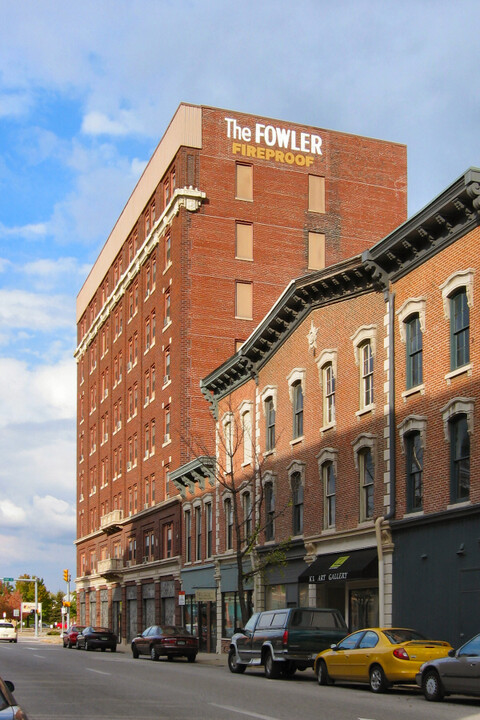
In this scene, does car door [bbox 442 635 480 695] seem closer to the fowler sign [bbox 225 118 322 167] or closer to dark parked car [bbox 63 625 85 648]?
dark parked car [bbox 63 625 85 648]

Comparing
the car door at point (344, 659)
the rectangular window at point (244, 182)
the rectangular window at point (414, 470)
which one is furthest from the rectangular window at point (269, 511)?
the rectangular window at point (244, 182)

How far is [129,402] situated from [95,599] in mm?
19241

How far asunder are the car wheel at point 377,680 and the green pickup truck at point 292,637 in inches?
168

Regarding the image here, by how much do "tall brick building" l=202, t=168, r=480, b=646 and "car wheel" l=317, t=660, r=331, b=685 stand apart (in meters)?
4.08

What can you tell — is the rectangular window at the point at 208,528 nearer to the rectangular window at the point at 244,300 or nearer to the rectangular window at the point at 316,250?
the rectangular window at the point at 244,300

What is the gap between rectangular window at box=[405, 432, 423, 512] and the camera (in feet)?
94.3

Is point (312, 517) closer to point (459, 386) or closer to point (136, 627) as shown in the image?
point (459, 386)

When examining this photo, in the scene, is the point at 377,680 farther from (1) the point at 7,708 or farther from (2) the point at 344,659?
(1) the point at 7,708

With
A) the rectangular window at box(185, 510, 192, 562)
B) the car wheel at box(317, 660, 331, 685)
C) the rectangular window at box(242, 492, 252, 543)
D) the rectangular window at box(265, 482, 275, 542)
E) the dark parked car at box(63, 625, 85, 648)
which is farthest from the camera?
the dark parked car at box(63, 625, 85, 648)

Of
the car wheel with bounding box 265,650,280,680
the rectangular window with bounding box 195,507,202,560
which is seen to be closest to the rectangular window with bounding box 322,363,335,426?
the car wheel with bounding box 265,650,280,680

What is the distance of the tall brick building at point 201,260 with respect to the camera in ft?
187

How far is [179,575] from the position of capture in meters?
54.7

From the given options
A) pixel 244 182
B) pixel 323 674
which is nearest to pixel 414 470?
pixel 323 674

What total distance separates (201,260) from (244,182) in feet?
19.0
